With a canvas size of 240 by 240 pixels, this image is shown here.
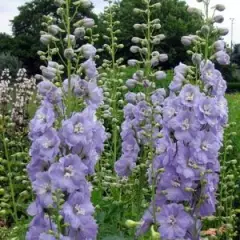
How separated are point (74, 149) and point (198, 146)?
0.63 meters

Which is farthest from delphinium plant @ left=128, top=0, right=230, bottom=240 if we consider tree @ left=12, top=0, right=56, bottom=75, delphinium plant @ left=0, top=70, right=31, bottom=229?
tree @ left=12, top=0, right=56, bottom=75

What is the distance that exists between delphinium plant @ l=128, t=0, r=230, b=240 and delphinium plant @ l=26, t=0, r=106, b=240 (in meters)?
0.38

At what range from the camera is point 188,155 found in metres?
3.30

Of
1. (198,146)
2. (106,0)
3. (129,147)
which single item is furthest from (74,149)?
(106,0)

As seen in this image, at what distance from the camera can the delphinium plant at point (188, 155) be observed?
3.27 metres

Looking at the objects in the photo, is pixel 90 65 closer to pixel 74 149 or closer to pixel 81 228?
pixel 74 149

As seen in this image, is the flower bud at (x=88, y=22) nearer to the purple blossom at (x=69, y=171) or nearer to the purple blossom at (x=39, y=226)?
the purple blossom at (x=69, y=171)

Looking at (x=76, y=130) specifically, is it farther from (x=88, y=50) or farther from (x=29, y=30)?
(x=29, y=30)

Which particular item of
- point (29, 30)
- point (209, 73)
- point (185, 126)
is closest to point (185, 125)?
point (185, 126)

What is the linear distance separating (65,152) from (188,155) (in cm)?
63

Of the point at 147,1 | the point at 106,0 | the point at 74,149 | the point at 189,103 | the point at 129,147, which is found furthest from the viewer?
the point at 106,0

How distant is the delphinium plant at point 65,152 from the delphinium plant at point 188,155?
14.8 inches

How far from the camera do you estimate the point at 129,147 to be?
399cm

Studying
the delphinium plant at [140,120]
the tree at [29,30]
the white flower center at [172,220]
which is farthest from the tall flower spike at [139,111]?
the tree at [29,30]
